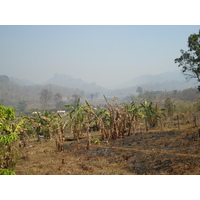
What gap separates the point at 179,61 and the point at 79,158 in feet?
33.9

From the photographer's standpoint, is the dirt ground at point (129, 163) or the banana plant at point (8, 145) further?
the dirt ground at point (129, 163)

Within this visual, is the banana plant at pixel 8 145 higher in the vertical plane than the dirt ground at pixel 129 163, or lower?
higher

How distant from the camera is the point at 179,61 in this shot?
12.6m

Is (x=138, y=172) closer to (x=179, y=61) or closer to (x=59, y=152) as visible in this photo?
(x=59, y=152)

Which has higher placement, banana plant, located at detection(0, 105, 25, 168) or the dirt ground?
banana plant, located at detection(0, 105, 25, 168)

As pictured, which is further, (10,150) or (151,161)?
Answer: (151,161)

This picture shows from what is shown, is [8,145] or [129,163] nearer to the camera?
[8,145]

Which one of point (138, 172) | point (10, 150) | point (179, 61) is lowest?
point (138, 172)

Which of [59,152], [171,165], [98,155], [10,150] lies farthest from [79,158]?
[171,165]

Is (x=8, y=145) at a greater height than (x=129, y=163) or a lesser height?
greater

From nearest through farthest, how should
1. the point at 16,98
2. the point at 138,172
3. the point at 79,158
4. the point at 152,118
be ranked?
the point at 138,172 < the point at 79,158 < the point at 152,118 < the point at 16,98

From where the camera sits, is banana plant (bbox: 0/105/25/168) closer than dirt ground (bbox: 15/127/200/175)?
Yes

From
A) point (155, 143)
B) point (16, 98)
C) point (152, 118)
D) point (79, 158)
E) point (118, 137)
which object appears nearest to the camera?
point (79, 158)

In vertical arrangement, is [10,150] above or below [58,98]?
below
